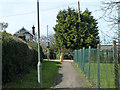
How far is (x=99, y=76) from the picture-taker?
779 cm

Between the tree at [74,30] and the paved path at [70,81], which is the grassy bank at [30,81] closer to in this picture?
the paved path at [70,81]

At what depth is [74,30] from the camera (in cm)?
3666

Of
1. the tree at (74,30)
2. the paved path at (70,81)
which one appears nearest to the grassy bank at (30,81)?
the paved path at (70,81)

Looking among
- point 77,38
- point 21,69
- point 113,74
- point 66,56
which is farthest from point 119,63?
point 66,56

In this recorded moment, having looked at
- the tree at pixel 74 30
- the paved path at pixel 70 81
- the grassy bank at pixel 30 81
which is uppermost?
the tree at pixel 74 30

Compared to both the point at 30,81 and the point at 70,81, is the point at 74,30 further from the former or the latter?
the point at 30,81

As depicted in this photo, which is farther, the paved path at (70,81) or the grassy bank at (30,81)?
the paved path at (70,81)

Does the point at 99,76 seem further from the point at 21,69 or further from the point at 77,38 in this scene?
the point at 77,38

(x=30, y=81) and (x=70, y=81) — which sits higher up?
(x=30, y=81)

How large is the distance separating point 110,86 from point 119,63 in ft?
3.37

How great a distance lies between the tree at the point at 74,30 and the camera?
36250mm

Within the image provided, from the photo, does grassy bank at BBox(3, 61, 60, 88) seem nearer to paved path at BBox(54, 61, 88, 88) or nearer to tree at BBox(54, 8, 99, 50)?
paved path at BBox(54, 61, 88, 88)

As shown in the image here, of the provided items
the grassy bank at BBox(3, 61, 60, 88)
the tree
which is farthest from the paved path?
the tree

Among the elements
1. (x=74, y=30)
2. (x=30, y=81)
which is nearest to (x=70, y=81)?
(x=30, y=81)
